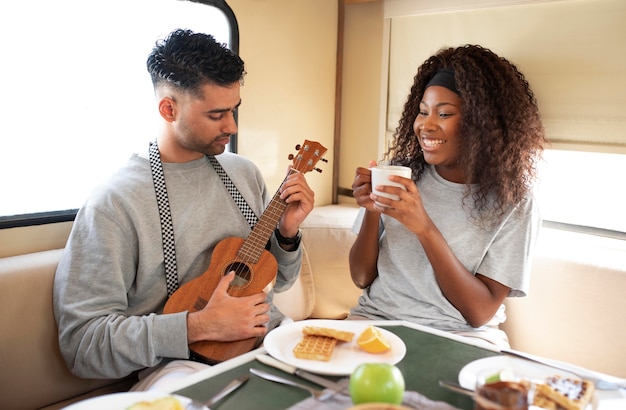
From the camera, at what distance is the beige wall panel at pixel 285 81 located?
3.15 m

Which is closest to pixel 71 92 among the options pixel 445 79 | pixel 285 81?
pixel 285 81

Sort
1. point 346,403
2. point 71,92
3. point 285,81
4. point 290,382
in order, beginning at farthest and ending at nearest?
point 285,81 → point 71,92 → point 290,382 → point 346,403

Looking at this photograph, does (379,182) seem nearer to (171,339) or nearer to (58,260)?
(171,339)

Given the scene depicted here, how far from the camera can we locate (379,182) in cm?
195

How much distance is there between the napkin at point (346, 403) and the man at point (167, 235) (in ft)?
2.16

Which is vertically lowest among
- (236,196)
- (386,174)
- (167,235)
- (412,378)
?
(412,378)

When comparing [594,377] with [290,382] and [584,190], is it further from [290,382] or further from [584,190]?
[584,190]

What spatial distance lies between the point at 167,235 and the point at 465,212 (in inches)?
42.9

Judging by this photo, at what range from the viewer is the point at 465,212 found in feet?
7.45

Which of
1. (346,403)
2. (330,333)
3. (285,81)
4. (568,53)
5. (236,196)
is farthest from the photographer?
(285,81)

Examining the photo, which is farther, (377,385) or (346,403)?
(346,403)

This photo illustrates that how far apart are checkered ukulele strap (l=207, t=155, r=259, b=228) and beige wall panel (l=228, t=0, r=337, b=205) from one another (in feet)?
2.74

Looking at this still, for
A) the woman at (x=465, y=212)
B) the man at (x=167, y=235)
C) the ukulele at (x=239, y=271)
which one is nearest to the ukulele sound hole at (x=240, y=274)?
the ukulele at (x=239, y=271)

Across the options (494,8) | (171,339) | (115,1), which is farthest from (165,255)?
(494,8)
